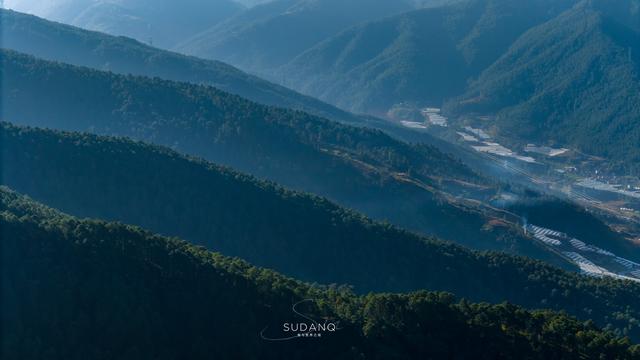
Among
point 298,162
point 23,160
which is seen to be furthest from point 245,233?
point 298,162

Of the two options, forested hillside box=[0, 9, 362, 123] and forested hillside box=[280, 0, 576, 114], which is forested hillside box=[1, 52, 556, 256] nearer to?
forested hillside box=[0, 9, 362, 123]

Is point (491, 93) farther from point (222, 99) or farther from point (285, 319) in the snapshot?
Result: point (285, 319)

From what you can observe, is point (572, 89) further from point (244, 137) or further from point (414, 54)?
point (244, 137)

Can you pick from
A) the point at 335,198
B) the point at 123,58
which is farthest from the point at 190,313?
the point at 123,58

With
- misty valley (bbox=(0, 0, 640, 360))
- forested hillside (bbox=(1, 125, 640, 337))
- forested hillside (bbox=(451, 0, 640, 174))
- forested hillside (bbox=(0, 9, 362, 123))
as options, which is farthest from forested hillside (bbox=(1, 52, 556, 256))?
forested hillside (bbox=(451, 0, 640, 174))

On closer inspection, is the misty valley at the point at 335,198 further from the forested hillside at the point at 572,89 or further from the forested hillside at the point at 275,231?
the forested hillside at the point at 572,89

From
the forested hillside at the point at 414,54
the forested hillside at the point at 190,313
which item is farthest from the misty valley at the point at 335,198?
the forested hillside at the point at 414,54
